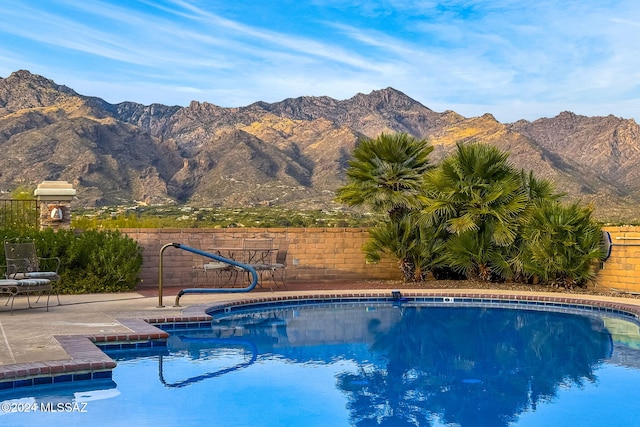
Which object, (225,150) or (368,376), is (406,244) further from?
(225,150)

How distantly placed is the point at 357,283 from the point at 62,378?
32.2 ft

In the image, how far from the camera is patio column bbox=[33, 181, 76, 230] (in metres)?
13.5

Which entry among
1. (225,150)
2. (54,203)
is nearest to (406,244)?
(54,203)

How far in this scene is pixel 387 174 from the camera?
49.4ft

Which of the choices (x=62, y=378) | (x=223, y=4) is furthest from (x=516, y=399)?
(x=223, y=4)

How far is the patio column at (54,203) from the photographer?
1354cm

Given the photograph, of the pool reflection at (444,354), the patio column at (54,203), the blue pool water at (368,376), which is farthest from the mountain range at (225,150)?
the blue pool water at (368,376)

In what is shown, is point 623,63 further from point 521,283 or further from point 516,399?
point 516,399

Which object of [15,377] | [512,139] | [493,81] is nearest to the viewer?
[15,377]

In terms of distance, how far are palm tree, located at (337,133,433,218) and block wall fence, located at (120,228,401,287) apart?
3.38ft

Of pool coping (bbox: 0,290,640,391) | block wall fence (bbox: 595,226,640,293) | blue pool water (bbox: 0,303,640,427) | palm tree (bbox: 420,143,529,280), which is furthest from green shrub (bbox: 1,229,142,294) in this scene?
block wall fence (bbox: 595,226,640,293)

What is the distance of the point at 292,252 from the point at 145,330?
274 inches

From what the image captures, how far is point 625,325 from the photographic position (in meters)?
10.8

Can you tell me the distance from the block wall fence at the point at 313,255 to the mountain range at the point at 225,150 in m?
31.0
